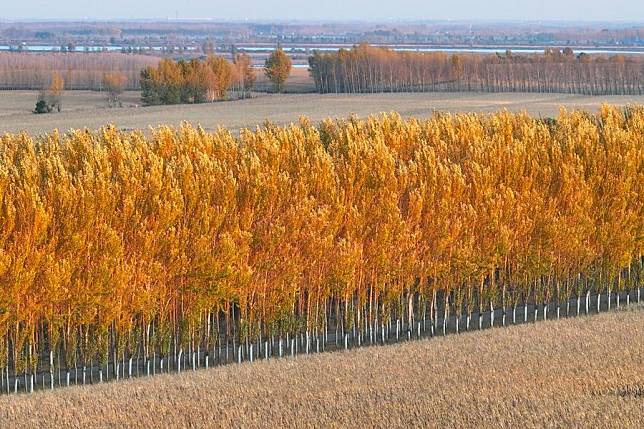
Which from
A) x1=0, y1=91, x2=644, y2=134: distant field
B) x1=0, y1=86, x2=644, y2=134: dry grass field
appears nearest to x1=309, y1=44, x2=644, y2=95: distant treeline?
x1=0, y1=86, x2=644, y2=134: dry grass field

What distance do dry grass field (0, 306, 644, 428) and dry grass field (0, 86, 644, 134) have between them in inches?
2596

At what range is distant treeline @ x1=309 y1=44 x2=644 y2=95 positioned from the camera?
499 ft

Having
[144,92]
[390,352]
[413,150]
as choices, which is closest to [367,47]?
[144,92]

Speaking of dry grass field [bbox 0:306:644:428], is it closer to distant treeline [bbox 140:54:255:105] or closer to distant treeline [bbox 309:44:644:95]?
distant treeline [bbox 140:54:255:105]

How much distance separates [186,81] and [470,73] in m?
40.8

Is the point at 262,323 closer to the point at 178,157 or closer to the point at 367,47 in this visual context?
the point at 178,157

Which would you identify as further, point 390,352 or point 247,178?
point 247,178

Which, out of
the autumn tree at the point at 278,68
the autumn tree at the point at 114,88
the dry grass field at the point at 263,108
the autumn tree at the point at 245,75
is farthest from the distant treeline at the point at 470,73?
the autumn tree at the point at 114,88

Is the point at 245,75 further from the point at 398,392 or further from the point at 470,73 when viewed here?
the point at 398,392

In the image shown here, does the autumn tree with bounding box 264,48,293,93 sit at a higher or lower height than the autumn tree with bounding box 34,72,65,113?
higher

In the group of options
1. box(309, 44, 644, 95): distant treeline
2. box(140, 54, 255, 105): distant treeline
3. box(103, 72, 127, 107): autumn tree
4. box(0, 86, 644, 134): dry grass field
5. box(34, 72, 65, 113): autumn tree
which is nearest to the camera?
box(0, 86, 644, 134): dry grass field

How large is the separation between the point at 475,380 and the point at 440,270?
16010 mm

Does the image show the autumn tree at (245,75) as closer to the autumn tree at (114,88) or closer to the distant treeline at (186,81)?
the distant treeline at (186,81)

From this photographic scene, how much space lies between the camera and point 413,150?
44.9 m
